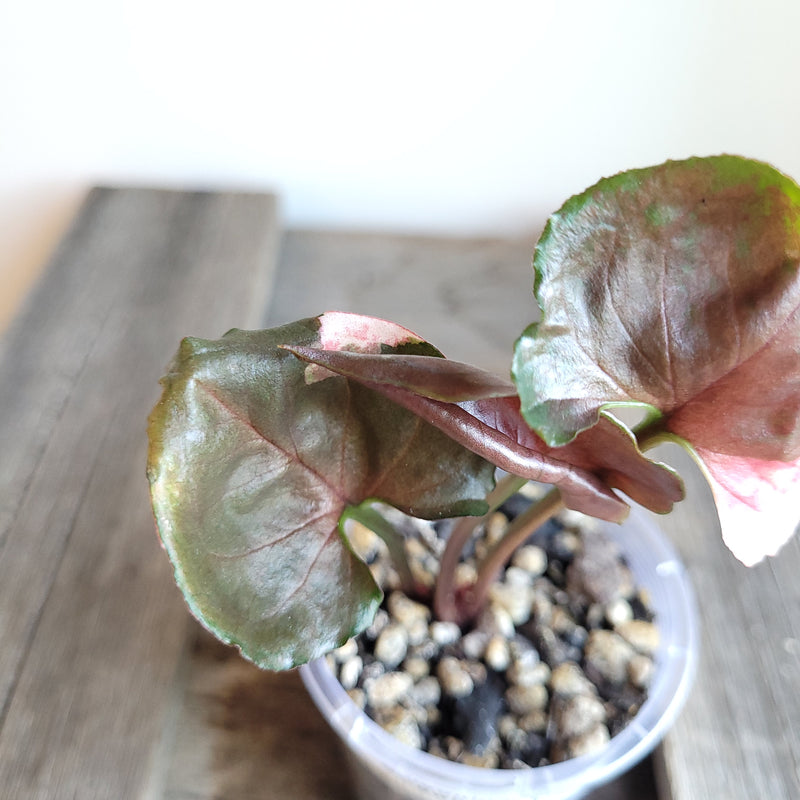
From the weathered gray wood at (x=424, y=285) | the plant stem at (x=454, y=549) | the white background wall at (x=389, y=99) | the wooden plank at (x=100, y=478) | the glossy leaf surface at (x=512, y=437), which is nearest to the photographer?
the glossy leaf surface at (x=512, y=437)

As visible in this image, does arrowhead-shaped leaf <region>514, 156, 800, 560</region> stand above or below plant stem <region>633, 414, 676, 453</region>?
above

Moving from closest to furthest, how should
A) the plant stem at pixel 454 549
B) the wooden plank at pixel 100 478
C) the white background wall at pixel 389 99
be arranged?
the plant stem at pixel 454 549
the wooden plank at pixel 100 478
the white background wall at pixel 389 99

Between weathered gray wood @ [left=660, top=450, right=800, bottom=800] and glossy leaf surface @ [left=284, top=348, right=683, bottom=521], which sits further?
weathered gray wood @ [left=660, top=450, right=800, bottom=800]

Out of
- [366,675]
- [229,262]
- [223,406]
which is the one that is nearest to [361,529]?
[366,675]

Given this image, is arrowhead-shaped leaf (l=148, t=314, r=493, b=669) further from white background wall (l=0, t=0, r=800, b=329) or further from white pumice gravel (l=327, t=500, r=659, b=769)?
white background wall (l=0, t=0, r=800, b=329)

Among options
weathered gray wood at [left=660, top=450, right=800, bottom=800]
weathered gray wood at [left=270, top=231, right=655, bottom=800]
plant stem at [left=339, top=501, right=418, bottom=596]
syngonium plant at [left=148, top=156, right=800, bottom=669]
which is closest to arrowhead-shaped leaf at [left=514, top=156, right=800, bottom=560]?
syngonium plant at [left=148, top=156, right=800, bottom=669]

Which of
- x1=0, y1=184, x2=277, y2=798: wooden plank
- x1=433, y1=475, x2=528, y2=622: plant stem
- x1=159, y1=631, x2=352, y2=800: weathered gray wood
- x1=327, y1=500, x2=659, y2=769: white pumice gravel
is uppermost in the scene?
x1=433, y1=475, x2=528, y2=622: plant stem

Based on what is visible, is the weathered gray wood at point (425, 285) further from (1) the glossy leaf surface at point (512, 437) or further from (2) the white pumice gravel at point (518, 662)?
(1) the glossy leaf surface at point (512, 437)

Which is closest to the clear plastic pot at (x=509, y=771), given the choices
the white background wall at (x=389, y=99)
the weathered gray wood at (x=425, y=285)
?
the weathered gray wood at (x=425, y=285)
